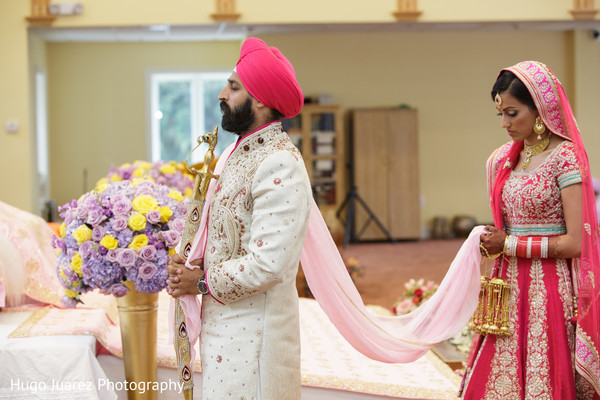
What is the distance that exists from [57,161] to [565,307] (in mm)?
9942

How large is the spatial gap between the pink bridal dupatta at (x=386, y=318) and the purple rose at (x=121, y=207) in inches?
27.8

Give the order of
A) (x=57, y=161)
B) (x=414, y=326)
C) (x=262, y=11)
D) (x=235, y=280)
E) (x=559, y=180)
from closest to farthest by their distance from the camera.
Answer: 1. (x=235, y=280)
2. (x=559, y=180)
3. (x=414, y=326)
4. (x=262, y=11)
5. (x=57, y=161)

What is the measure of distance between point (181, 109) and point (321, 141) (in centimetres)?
245

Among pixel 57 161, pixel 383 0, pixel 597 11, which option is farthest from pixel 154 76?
pixel 597 11

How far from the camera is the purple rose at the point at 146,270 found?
2404 mm

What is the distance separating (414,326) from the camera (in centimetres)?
239

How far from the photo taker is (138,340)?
8.49ft

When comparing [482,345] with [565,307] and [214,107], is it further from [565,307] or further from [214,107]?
[214,107]

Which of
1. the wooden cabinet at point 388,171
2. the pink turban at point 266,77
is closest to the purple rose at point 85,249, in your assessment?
the pink turban at point 266,77

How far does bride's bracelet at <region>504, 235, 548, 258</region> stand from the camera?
214 cm

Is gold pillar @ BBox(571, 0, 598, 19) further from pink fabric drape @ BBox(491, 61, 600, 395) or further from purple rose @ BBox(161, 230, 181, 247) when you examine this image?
purple rose @ BBox(161, 230, 181, 247)

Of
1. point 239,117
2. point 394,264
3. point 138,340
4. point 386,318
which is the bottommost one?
point 394,264

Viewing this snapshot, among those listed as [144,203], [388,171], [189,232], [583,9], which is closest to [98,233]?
[144,203]

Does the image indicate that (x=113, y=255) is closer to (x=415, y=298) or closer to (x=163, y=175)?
(x=415, y=298)
